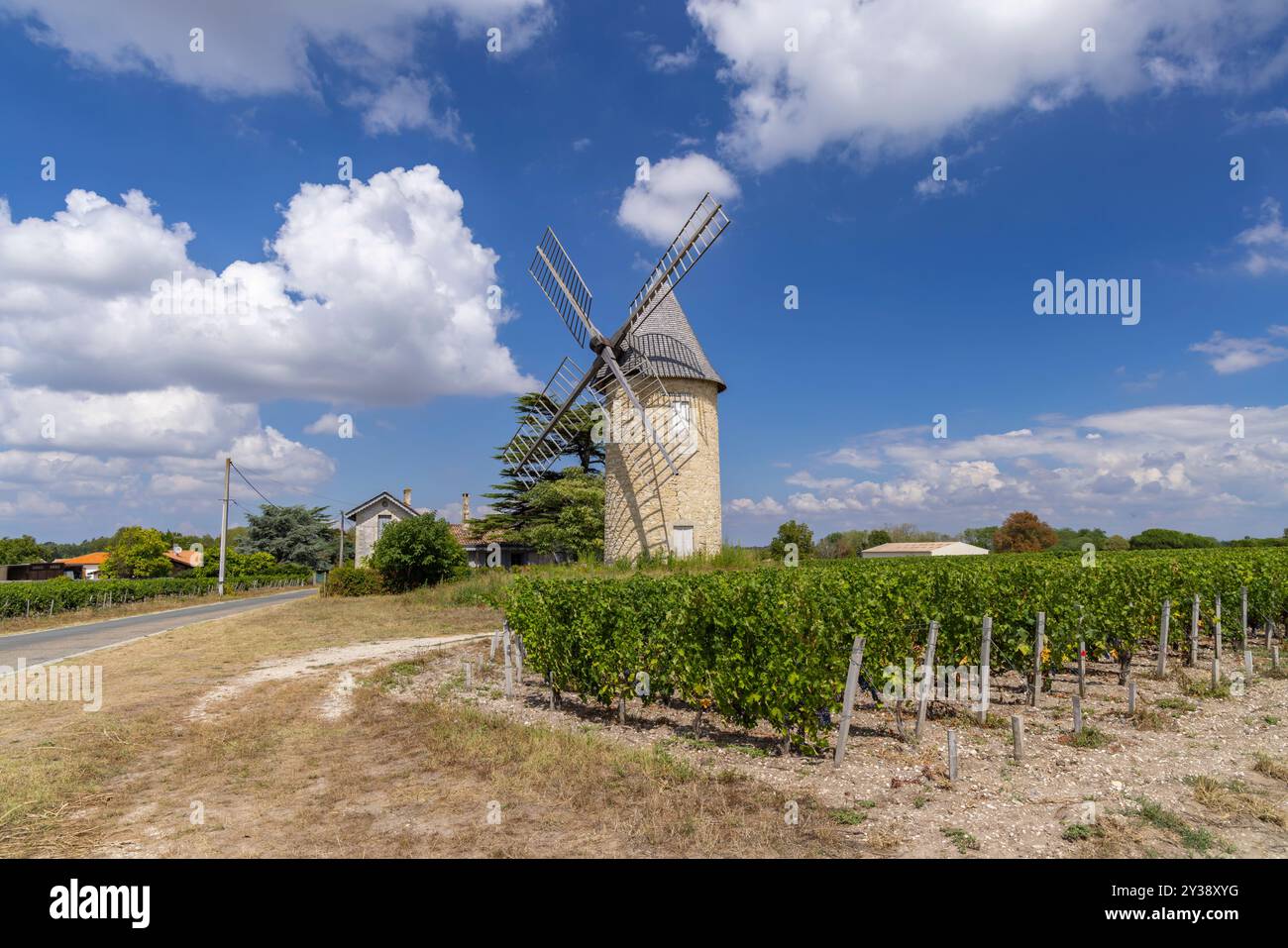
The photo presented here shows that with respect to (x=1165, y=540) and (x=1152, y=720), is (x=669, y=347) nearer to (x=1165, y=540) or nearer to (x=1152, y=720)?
(x=1152, y=720)

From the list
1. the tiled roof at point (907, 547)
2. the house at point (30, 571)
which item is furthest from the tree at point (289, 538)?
the tiled roof at point (907, 547)

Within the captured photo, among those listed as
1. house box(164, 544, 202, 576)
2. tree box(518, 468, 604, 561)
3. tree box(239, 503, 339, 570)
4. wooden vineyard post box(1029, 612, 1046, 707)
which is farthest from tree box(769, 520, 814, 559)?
house box(164, 544, 202, 576)

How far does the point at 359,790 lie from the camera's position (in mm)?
6453

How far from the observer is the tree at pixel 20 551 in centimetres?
6044

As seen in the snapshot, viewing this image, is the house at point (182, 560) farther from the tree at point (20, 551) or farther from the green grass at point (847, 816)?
the green grass at point (847, 816)

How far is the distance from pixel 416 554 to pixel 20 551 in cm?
5470

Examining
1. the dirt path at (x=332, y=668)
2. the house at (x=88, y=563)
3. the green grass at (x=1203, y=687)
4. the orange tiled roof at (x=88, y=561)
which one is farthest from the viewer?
the orange tiled roof at (x=88, y=561)

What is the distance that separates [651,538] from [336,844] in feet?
70.4

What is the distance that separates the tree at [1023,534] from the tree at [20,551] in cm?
9082

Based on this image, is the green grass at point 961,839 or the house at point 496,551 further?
the house at point 496,551

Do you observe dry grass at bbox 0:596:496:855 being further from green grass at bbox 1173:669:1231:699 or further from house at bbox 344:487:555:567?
house at bbox 344:487:555:567

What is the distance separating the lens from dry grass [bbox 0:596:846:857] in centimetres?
516

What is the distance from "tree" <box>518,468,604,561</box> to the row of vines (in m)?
17.9
